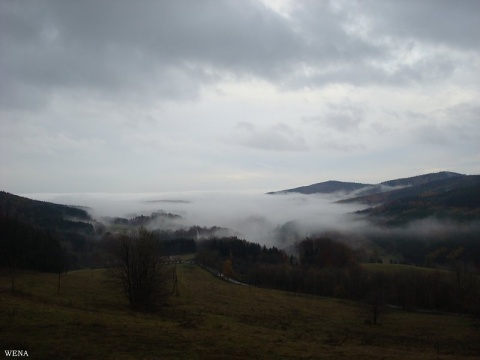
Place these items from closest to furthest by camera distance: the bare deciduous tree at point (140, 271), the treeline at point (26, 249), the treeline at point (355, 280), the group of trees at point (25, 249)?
the bare deciduous tree at point (140, 271)
the group of trees at point (25, 249)
the treeline at point (26, 249)
the treeline at point (355, 280)

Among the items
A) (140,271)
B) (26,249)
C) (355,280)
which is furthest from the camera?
(355,280)

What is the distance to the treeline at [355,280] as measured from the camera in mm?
84375

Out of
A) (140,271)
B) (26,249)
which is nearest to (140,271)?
(140,271)

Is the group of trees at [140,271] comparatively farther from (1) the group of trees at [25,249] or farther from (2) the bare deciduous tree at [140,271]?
(1) the group of trees at [25,249]

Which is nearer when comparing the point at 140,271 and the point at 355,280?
the point at 140,271

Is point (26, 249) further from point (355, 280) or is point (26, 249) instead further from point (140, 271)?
point (355, 280)

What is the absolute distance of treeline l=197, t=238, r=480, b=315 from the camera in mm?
84375

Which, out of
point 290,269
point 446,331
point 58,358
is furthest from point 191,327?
point 290,269

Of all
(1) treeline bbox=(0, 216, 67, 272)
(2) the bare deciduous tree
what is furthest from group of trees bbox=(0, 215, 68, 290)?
(2) the bare deciduous tree

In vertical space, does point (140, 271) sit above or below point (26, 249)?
above

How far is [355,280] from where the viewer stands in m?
100

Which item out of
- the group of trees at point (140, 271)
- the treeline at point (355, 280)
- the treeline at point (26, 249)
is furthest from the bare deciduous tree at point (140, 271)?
the treeline at point (355, 280)

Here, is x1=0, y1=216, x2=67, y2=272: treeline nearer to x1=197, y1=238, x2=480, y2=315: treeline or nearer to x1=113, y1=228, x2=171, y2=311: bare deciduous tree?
x1=113, y1=228, x2=171, y2=311: bare deciduous tree

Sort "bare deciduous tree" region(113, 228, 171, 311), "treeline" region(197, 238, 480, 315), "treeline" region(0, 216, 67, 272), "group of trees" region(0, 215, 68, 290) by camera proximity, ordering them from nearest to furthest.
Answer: "bare deciduous tree" region(113, 228, 171, 311)
"group of trees" region(0, 215, 68, 290)
"treeline" region(0, 216, 67, 272)
"treeline" region(197, 238, 480, 315)
